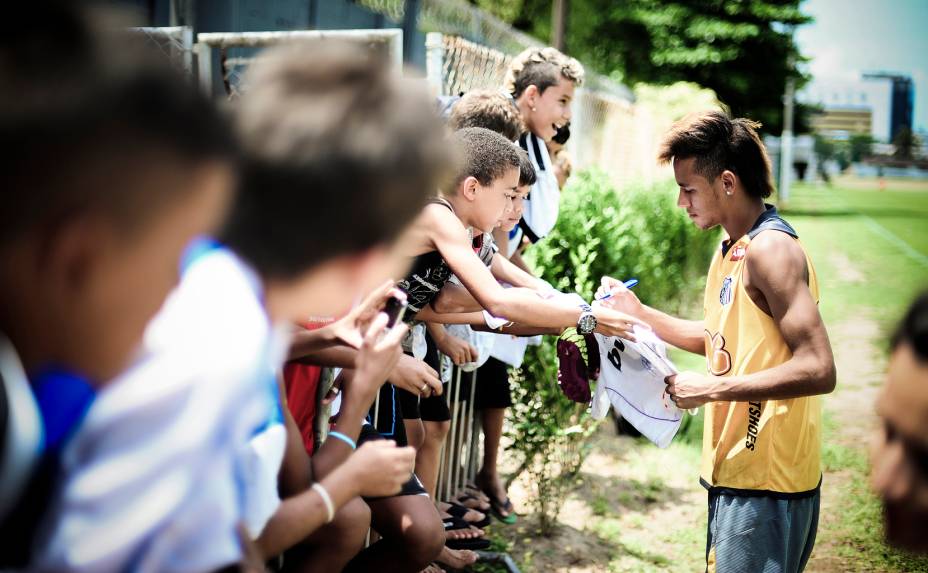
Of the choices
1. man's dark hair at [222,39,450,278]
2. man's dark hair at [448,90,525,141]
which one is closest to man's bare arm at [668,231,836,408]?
man's dark hair at [448,90,525,141]

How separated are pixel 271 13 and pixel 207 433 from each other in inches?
328

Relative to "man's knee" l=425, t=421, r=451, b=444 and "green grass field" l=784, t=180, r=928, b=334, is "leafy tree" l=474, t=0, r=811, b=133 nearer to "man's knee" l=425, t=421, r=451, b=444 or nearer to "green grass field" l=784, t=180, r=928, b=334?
"green grass field" l=784, t=180, r=928, b=334

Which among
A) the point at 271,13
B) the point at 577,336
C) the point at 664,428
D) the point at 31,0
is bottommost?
the point at 664,428

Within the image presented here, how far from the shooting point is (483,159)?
3.25 meters

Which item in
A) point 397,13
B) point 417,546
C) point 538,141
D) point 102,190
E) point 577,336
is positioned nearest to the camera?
point 102,190

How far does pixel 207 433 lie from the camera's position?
1171mm

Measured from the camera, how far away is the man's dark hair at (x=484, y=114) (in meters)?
4.04

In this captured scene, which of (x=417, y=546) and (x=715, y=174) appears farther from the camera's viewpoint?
(x=715, y=174)

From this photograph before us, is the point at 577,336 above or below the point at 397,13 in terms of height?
below

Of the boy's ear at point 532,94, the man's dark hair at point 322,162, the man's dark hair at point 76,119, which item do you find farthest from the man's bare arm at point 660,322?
the man's dark hair at point 76,119

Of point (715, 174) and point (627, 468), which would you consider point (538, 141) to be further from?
point (627, 468)

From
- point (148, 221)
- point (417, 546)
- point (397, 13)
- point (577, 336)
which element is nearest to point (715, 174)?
point (577, 336)

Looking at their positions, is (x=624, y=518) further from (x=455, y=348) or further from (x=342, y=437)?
(x=342, y=437)

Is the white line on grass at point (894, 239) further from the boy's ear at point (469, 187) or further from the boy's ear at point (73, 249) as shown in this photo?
the boy's ear at point (73, 249)
